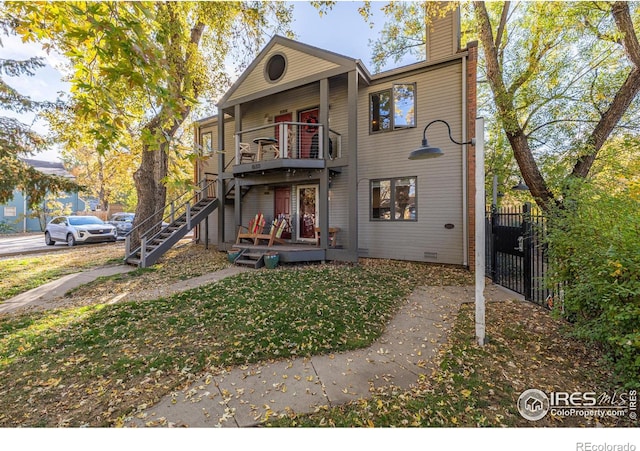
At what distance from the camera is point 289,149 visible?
32.7ft

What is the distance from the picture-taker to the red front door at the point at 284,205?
11.4 m

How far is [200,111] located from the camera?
13984mm

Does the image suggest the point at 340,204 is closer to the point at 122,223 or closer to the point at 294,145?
the point at 294,145

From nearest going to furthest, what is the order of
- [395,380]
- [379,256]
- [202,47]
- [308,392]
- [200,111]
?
1. [308,392]
2. [395,380]
3. [379,256]
4. [202,47]
5. [200,111]

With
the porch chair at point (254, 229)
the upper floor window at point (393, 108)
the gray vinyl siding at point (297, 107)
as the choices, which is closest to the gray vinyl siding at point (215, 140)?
the gray vinyl siding at point (297, 107)

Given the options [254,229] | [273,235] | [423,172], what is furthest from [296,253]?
[423,172]

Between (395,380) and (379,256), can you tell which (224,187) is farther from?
(395,380)

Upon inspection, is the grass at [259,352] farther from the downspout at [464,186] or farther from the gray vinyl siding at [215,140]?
the gray vinyl siding at [215,140]

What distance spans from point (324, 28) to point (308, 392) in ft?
31.2

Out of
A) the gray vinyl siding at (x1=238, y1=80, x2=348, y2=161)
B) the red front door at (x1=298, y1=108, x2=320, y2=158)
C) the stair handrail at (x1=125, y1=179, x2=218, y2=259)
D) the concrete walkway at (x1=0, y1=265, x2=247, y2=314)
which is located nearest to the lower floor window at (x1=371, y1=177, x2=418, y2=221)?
the gray vinyl siding at (x1=238, y1=80, x2=348, y2=161)

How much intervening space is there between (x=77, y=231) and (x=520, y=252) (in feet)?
63.6

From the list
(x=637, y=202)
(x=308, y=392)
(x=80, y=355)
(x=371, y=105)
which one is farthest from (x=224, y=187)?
(x=637, y=202)

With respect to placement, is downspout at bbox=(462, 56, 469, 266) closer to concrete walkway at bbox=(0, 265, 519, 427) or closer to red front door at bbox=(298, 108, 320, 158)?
concrete walkway at bbox=(0, 265, 519, 427)

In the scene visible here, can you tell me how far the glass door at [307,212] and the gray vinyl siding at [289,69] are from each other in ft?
12.9
